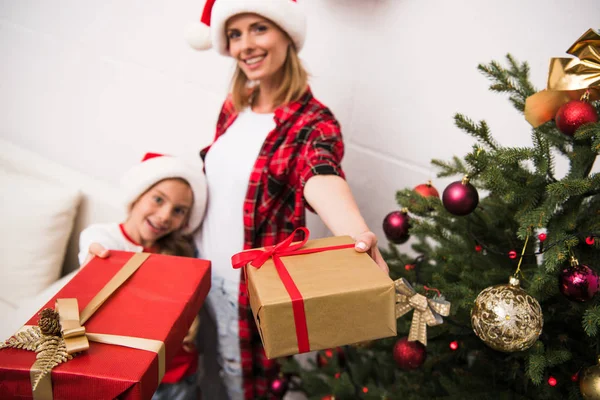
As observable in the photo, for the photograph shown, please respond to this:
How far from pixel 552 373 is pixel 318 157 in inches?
25.5

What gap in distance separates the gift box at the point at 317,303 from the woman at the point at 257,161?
25cm

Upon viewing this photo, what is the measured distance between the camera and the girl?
1.24 meters

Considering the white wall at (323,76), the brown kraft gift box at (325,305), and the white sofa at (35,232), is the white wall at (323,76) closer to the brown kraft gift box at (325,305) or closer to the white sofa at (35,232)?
the white sofa at (35,232)

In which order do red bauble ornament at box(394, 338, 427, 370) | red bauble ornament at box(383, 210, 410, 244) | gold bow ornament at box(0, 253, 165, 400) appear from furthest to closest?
red bauble ornament at box(383, 210, 410, 244)
red bauble ornament at box(394, 338, 427, 370)
gold bow ornament at box(0, 253, 165, 400)

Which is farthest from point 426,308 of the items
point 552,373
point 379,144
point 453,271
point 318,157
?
point 379,144

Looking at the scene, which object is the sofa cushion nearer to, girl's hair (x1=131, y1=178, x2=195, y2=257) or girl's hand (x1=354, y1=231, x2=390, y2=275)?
girl's hair (x1=131, y1=178, x2=195, y2=257)

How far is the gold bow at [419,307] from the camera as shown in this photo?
0.77m

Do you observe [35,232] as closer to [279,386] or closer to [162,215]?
[162,215]

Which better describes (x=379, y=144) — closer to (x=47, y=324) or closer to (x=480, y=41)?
(x=480, y=41)

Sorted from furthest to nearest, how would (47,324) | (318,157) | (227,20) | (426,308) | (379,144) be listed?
(379,144)
(227,20)
(318,157)
(426,308)
(47,324)

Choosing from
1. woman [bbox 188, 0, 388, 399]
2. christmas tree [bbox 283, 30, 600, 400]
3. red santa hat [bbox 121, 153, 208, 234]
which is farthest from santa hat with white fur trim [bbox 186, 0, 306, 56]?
christmas tree [bbox 283, 30, 600, 400]

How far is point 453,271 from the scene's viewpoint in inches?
36.2

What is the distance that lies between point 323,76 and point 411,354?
105cm

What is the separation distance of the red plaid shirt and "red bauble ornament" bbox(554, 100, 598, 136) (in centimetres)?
46
